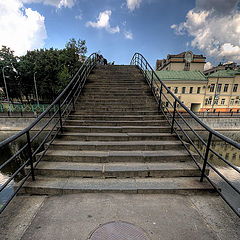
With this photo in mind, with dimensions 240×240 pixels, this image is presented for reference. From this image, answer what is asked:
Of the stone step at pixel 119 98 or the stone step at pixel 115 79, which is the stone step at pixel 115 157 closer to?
the stone step at pixel 119 98

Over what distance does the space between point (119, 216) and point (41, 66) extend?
2381cm

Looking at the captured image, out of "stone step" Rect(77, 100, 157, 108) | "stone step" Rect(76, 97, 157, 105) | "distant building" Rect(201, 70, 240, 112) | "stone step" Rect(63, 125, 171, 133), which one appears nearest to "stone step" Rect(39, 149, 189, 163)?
"stone step" Rect(63, 125, 171, 133)

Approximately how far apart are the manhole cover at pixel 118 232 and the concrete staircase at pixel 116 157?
604 mm

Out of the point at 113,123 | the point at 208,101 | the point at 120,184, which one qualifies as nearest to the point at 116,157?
the point at 120,184

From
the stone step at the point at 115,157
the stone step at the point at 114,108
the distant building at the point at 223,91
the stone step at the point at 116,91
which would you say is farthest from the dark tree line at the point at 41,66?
the distant building at the point at 223,91

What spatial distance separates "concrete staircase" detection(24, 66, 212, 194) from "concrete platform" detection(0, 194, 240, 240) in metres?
0.16

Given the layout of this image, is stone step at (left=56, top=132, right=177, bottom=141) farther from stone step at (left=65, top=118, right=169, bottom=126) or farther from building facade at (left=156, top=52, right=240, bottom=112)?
building facade at (left=156, top=52, right=240, bottom=112)

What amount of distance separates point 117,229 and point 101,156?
1466mm

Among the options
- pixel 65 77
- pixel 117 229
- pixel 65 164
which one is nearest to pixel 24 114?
pixel 65 77

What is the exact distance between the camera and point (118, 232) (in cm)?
170

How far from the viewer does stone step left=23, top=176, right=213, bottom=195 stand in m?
2.36

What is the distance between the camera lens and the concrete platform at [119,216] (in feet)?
5.58

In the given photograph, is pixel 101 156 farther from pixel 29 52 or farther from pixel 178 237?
pixel 29 52

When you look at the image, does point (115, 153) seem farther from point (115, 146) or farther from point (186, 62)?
point (186, 62)
